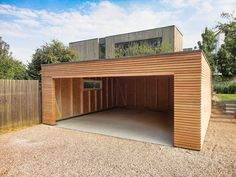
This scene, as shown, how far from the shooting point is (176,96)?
440 centimetres

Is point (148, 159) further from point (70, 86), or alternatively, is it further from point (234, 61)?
point (234, 61)

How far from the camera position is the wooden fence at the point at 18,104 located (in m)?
5.91

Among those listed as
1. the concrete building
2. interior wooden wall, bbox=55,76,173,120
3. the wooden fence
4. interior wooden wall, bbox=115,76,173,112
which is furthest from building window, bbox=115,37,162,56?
the wooden fence

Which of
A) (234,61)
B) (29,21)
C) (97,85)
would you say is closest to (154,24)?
(234,61)

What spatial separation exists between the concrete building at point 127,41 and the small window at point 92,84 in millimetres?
7677

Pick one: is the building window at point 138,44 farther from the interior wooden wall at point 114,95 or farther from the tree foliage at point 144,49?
the interior wooden wall at point 114,95

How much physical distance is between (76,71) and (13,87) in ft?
7.78

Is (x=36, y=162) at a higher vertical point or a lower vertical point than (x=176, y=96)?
lower

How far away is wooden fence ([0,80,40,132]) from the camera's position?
19.4 feet

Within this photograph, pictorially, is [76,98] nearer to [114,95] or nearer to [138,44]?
[114,95]

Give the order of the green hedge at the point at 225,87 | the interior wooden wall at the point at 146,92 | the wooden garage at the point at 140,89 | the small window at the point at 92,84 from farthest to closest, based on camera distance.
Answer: the green hedge at the point at 225,87 < the interior wooden wall at the point at 146,92 < the small window at the point at 92,84 < the wooden garage at the point at 140,89

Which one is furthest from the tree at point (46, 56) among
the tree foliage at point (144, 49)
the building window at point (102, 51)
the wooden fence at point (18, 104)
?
the building window at point (102, 51)

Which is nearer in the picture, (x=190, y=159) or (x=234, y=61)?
(x=190, y=159)

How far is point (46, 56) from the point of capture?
1127 cm
